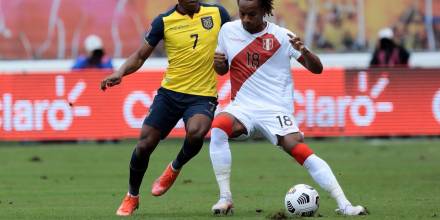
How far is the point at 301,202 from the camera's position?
35.5 ft

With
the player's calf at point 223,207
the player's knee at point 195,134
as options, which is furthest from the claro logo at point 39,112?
the player's calf at point 223,207

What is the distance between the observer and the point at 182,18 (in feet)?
39.5

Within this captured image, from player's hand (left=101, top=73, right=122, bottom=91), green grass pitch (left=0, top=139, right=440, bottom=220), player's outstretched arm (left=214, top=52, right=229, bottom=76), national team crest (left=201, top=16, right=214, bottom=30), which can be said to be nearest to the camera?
player's outstretched arm (left=214, top=52, right=229, bottom=76)

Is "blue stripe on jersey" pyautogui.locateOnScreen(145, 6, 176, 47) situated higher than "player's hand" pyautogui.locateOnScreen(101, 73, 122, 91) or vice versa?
"blue stripe on jersey" pyautogui.locateOnScreen(145, 6, 176, 47)

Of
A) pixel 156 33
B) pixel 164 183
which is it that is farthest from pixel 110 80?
pixel 164 183

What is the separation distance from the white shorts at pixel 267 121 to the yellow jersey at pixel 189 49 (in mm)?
867

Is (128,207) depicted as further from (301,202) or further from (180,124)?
(180,124)

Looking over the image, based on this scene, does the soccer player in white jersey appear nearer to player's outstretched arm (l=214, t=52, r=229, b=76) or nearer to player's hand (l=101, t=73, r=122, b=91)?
player's outstretched arm (l=214, t=52, r=229, b=76)

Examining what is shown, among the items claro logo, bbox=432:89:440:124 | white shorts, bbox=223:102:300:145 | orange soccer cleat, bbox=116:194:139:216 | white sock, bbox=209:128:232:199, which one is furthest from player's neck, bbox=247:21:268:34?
claro logo, bbox=432:89:440:124

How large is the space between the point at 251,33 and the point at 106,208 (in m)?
2.51

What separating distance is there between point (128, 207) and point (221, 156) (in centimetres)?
109

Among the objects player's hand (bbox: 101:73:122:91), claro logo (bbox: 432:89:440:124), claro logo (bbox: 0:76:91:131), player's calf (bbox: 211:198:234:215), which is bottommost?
claro logo (bbox: 0:76:91:131)

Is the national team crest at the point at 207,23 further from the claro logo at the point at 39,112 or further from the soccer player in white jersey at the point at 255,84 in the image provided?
the claro logo at the point at 39,112

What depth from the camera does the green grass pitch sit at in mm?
11969
